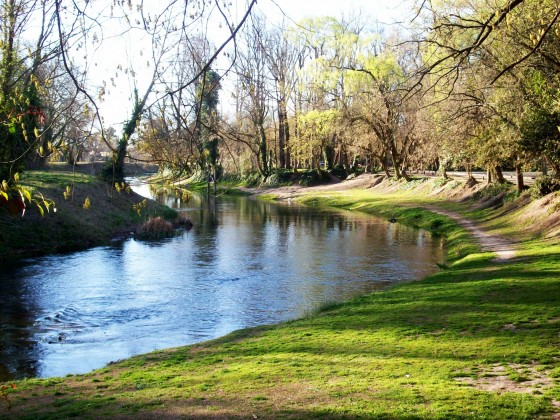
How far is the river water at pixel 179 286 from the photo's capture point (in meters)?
14.7

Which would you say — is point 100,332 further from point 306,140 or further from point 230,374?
point 306,140

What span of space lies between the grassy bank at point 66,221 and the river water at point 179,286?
1790 mm

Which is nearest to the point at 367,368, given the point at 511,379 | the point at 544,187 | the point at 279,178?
the point at 511,379

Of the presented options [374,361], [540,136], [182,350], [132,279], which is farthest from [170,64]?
[540,136]

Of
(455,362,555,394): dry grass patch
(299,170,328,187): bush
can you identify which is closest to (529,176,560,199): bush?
(455,362,555,394): dry grass patch

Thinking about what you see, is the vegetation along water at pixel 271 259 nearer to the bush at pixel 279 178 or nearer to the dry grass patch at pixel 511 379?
the dry grass patch at pixel 511 379

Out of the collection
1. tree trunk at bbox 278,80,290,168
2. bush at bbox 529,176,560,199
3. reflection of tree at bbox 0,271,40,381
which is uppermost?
tree trunk at bbox 278,80,290,168

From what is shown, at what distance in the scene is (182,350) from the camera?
12680 millimetres

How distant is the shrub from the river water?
1.03 m

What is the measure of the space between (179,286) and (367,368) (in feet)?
41.1

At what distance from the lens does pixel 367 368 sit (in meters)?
9.36

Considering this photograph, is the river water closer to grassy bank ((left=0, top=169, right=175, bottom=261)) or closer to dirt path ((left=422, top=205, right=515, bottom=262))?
grassy bank ((left=0, top=169, right=175, bottom=261))

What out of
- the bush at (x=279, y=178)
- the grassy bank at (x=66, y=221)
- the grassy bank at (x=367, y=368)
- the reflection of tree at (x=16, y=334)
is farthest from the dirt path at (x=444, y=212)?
the reflection of tree at (x=16, y=334)

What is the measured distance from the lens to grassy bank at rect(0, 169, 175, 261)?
2769 centimetres
